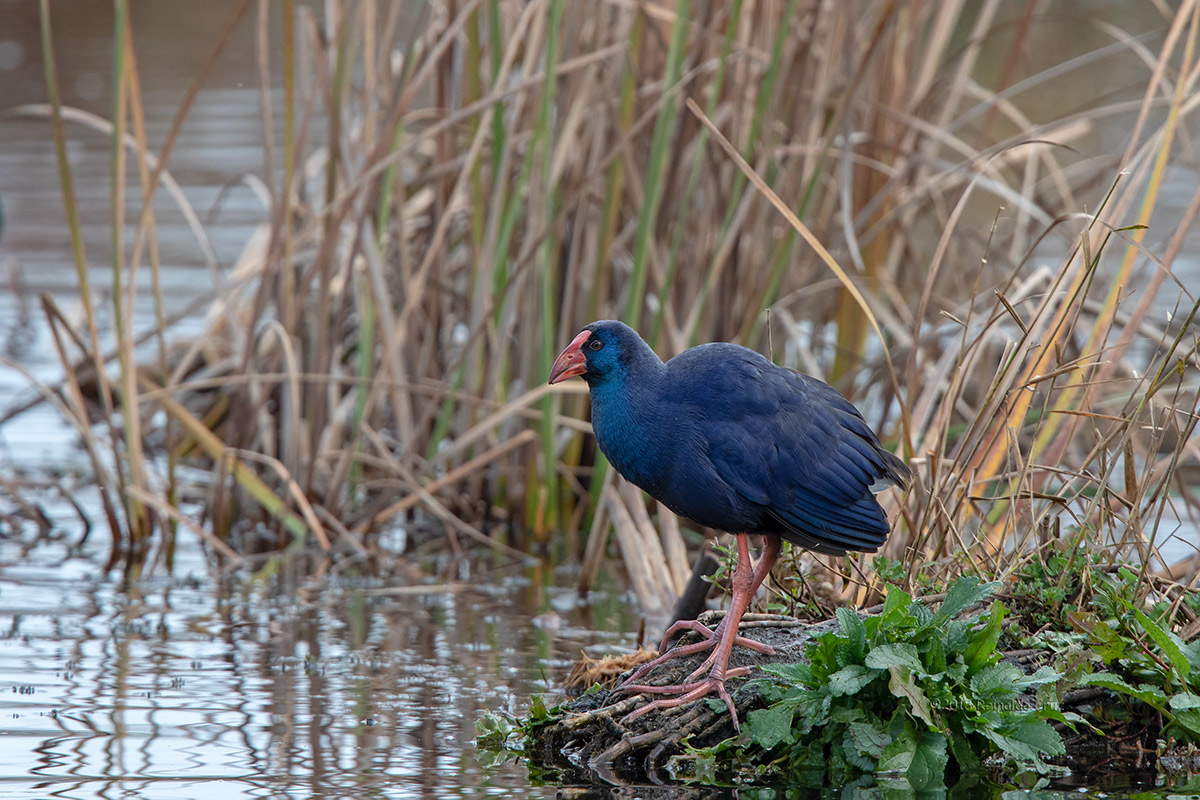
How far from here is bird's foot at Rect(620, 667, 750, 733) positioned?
3.05 meters

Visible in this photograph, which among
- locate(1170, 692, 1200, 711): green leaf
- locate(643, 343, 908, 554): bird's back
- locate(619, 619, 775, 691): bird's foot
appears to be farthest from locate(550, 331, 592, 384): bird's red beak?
locate(1170, 692, 1200, 711): green leaf

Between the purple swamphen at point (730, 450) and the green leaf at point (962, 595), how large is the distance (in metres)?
0.18

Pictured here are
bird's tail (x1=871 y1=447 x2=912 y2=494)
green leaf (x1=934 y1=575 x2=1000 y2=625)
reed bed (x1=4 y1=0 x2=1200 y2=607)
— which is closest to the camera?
green leaf (x1=934 y1=575 x2=1000 y2=625)

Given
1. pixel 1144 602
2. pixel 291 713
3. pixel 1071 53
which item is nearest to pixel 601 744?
pixel 291 713

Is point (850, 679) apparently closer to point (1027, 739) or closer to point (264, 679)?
point (1027, 739)

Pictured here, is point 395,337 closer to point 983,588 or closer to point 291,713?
point 291,713

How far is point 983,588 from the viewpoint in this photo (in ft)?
9.73

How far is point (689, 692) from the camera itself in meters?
3.09

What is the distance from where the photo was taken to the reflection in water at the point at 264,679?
3025 millimetres

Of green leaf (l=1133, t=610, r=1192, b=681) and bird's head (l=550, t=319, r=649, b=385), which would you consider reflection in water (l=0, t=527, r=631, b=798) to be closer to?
bird's head (l=550, t=319, r=649, b=385)

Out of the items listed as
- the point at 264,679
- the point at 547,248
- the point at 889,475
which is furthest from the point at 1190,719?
the point at 547,248

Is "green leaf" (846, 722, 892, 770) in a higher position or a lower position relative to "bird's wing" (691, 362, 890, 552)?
lower

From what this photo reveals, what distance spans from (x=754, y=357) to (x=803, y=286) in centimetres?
203

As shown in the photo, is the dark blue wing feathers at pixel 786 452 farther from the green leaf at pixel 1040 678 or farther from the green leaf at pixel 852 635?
the green leaf at pixel 1040 678
